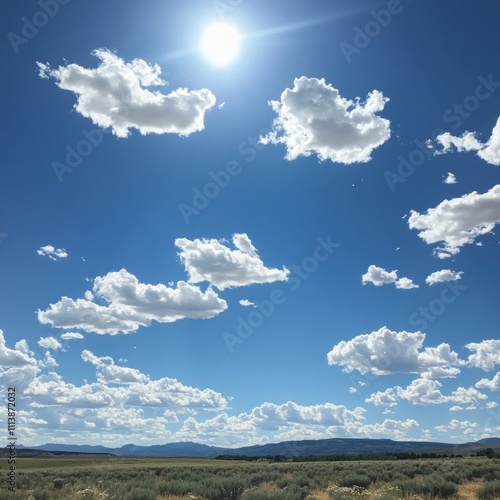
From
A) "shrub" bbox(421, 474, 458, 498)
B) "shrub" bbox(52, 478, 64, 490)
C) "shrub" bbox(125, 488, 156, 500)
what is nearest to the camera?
"shrub" bbox(125, 488, 156, 500)

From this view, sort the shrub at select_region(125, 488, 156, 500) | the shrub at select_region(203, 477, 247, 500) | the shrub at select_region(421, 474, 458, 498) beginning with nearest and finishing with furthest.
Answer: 1. the shrub at select_region(125, 488, 156, 500)
2. the shrub at select_region(203, 477, 247, 500)
3. the shrub at select_region(421, 474, 458, 498)

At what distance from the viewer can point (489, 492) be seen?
18359 millimetres

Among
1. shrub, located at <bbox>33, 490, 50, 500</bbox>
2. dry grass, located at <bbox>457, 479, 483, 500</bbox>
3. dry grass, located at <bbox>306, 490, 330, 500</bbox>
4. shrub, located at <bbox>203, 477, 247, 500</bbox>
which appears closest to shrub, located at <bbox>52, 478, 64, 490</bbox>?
shrub, located at <bbox>33, 490, 50, 500</bbox>

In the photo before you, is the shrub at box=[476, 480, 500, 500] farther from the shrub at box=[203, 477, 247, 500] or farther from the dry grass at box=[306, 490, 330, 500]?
the shrub at box=[203, 477, 247, 500]

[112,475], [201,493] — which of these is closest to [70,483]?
[112,475]

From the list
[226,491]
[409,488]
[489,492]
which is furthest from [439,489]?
[226,491]

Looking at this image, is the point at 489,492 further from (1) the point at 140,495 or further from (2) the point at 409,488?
(1) the point at 140,495

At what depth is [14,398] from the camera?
57.2 feet

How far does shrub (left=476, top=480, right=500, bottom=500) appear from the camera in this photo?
18.1 metres

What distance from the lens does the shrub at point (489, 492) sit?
1807 cm

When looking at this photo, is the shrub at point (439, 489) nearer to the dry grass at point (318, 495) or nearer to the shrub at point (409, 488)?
the shrub at point (409, 488)

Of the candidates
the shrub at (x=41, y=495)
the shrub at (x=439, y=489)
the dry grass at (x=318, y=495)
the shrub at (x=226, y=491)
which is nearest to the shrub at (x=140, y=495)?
the shrub at (x=226, y=491)

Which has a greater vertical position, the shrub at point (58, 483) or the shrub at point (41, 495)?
the shrub at point (41, 495)

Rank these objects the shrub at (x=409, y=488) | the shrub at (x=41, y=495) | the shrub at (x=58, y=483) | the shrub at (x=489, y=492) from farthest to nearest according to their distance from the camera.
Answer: the shrub at (x=58, y=483)
the shrub at (x=409, y=488)
the shrub at (x=41, y=495)
the shrub at (x=489, y=492)
